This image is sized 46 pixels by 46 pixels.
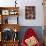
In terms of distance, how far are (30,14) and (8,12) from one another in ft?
2.56

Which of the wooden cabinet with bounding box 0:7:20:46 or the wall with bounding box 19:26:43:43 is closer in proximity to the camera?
the wooden cabinet with bounding box 0:7:20:46

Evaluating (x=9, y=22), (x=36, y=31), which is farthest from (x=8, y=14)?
(x=36, y=31)

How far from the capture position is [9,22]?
5555 millimetres

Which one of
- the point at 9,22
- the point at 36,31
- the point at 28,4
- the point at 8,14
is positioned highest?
the point at 28,4

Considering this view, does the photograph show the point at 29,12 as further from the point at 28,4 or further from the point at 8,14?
the point at 8,14

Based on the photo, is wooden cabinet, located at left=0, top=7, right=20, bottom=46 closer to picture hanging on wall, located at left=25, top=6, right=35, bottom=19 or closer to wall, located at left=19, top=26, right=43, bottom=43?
wall, located at left=19, top=26, right=43, bottom=43

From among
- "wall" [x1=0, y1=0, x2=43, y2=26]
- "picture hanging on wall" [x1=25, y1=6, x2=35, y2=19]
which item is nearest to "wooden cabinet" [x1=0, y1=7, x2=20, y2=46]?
"wall" [x1=0, y1=0, x2=43, y2=26]

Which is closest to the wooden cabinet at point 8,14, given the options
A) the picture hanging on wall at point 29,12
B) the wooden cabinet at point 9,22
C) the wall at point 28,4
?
the wooden cabinet at point 9,22

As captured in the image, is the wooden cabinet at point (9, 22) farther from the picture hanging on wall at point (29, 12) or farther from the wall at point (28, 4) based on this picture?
the picture hanging on wall at point (29, 12)

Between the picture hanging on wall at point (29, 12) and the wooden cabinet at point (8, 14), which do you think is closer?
the wooden cabinet at point (8, 14)

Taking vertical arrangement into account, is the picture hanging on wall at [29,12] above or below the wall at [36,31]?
above

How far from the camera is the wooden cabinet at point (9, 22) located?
5.39m

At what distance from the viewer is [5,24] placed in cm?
546

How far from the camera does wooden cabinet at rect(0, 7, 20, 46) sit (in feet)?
17.7
